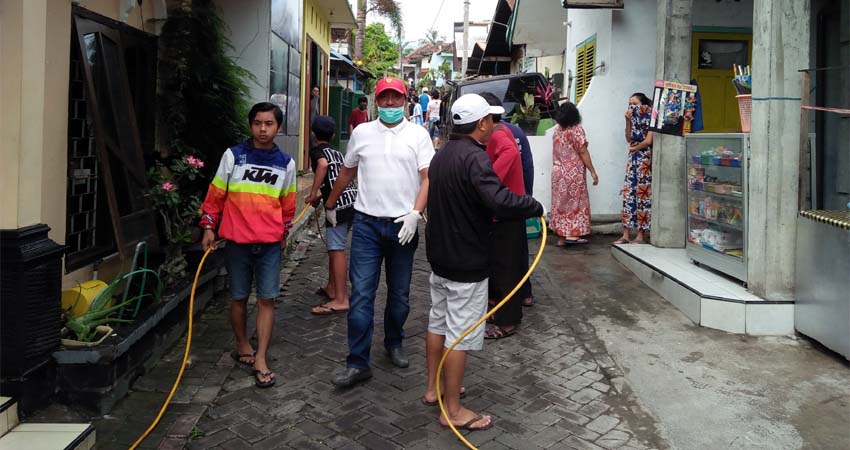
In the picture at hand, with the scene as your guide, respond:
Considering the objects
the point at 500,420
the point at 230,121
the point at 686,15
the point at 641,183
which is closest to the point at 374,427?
the point at 500,420

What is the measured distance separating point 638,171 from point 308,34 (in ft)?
27.5

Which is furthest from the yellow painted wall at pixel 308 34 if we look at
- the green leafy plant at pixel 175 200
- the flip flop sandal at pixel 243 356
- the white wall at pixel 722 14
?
the flip flop sandal at pixel 243 356

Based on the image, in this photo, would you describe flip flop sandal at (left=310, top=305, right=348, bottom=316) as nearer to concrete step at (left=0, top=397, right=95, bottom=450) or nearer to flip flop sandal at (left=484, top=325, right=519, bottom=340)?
flip flop sandal at (left=484, top=325, right=519, bottom=340)

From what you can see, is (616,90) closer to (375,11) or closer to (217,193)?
(217,193)

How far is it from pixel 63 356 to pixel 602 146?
7.39 m

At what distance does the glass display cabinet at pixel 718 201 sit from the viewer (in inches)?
234

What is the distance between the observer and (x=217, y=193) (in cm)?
457

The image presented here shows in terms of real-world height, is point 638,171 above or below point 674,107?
below

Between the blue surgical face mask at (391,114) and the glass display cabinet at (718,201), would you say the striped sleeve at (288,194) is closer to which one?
the blue surgical face mask at (391,114)

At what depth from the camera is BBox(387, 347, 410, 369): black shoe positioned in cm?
495

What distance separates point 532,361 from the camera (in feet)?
16.8

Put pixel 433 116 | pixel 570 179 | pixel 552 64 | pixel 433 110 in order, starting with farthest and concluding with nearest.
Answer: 1. pixel 433 110
2. pixel 433 116
3. pixel 552 64
4. pixel 570 179

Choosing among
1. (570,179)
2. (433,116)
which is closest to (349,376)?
(570,179)

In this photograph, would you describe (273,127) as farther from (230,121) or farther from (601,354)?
(601,354)
